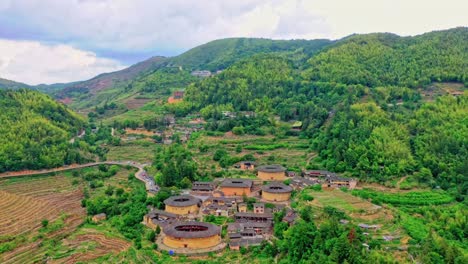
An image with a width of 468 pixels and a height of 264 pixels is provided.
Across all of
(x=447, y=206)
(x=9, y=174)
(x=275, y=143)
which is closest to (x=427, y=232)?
(x=447, y=206)

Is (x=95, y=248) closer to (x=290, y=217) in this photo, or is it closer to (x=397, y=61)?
(x=290, y=217)

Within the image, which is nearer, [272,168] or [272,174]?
[272,174]

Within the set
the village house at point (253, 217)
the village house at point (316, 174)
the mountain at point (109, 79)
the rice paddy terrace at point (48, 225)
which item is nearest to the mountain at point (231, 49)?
the mountain at point (109, 79)

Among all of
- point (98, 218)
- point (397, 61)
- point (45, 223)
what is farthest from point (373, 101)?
point (45, 223)

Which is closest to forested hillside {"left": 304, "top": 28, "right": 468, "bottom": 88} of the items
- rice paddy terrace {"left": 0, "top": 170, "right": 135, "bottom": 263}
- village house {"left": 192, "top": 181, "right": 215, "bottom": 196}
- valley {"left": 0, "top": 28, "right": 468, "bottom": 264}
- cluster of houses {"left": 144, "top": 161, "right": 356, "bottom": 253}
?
valley {"left": 0, "top": 28, "right": 468, "bottom": 264}

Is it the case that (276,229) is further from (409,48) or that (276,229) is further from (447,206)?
(409,48)

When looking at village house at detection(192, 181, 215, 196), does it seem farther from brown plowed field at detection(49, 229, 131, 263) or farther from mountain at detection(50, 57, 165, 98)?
mountain at detection(50, 57, 165, 98)

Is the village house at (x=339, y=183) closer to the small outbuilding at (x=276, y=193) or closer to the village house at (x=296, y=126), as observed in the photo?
the small outbuilding at (x=276, y=193)
